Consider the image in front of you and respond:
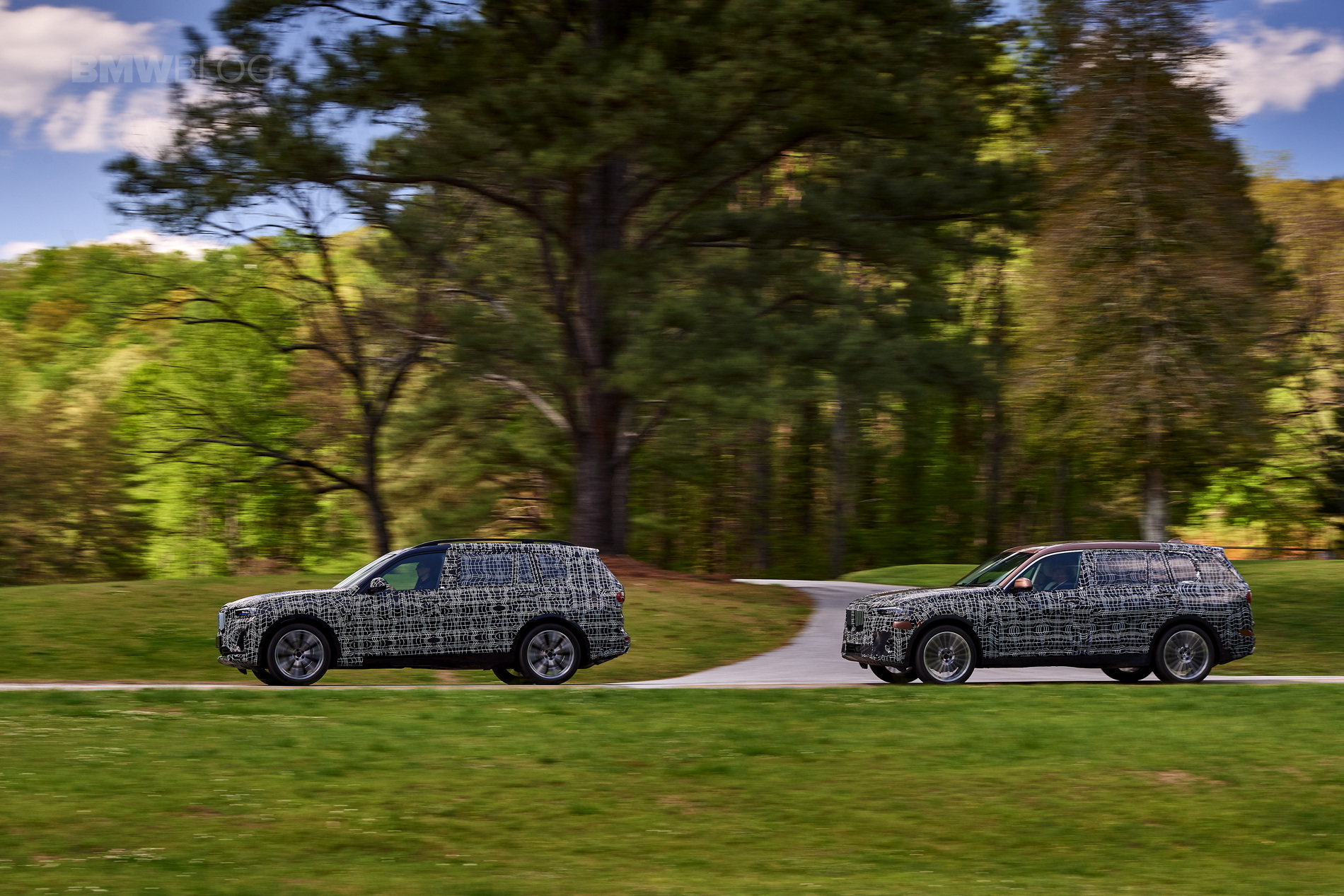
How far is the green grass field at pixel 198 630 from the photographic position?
1892 centimetres

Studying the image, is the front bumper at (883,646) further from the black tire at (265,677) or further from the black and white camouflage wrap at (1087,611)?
the black tire at (265,677)

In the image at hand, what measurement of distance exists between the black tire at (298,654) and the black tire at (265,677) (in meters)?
0.02

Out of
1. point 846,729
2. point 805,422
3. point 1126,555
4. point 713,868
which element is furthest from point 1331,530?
point 713,868

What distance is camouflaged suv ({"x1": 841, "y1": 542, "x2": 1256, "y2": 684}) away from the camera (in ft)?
53.2

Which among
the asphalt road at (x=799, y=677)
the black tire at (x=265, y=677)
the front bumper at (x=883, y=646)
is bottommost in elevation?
the asphalt road at (x=799, y=677)

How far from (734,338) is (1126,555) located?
10412 mm

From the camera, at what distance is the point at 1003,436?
2265 inches

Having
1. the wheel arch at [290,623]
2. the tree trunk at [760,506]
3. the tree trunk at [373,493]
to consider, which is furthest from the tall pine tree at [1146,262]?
the tree trunk at [760,506]

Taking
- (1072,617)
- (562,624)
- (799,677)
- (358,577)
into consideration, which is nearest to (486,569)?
(562,624)

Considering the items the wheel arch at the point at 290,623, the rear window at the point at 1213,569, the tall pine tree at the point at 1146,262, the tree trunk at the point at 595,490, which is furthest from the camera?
the tall pine tree at the point at 1146,262

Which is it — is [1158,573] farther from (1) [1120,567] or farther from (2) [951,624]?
(2) [951,624]

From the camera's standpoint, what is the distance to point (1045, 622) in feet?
53.6

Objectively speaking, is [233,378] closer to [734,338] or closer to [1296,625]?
[734,338]

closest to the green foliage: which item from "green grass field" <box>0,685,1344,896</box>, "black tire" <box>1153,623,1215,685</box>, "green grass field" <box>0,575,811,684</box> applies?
"green grass field" <box>0,575,811,684</box>
